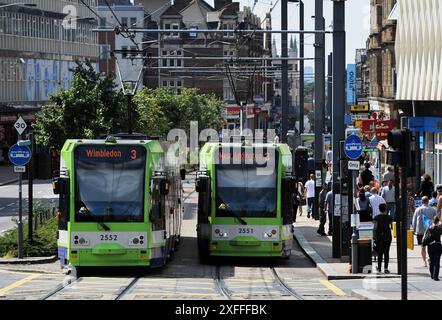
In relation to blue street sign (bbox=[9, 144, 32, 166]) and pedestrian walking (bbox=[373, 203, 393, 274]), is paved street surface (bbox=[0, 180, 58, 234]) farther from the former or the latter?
pedestrian walking (bbox=[373, 203, 393, 274])

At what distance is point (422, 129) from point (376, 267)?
83.4 ft

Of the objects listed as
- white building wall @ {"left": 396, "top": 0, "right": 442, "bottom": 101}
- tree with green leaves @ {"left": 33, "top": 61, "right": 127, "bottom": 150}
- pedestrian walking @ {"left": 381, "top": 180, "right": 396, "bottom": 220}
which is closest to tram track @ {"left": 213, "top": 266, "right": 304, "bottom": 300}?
pedestrian walking @ {"left": 381, "top": 180, "right": 396, "bottom": 220}

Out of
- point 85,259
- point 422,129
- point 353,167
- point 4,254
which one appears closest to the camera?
point 85,259

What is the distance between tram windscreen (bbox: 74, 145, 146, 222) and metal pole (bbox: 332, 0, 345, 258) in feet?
18.7

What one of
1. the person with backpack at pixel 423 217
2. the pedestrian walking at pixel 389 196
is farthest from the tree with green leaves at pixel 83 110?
the person with backpack at pixel 423 217

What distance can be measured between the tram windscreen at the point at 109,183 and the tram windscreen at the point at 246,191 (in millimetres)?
3334

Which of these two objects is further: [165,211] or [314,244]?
[314,244]

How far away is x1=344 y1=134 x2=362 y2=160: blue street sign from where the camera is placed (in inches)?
1145

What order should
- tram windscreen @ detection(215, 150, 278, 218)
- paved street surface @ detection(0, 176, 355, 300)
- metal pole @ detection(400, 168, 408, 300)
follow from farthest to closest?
tram windscreen @ detection(215, 150, 278, 218), paved street surface @ detection(0, 176, 355, 300), metal pole @ detection(400, 168, 408, 300)

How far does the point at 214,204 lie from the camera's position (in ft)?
99.2

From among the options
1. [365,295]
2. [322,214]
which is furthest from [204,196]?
[322,214]
